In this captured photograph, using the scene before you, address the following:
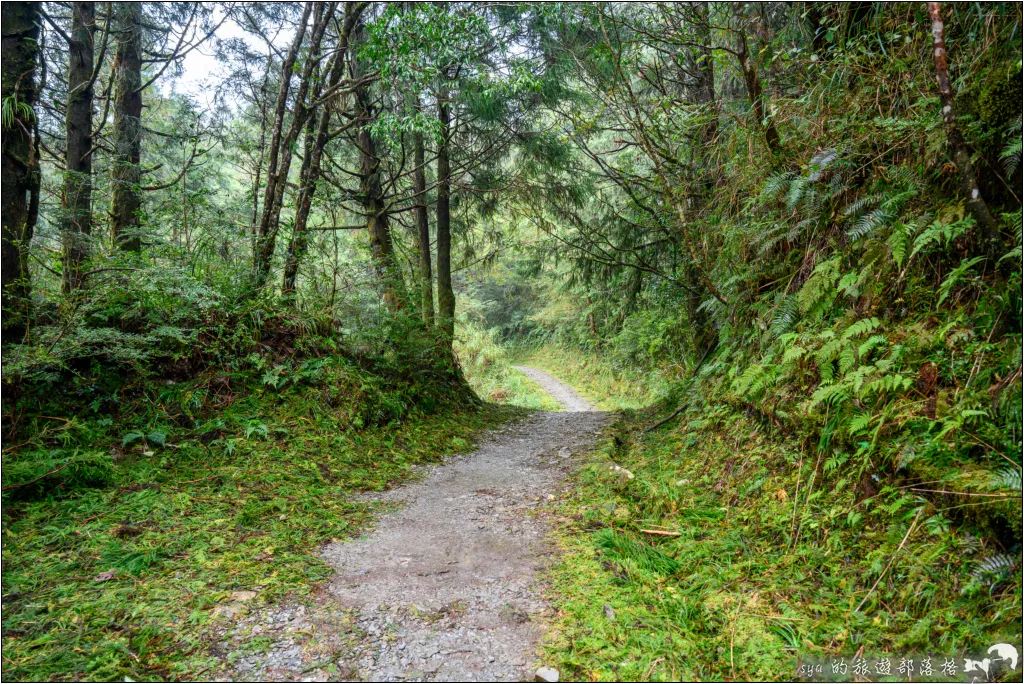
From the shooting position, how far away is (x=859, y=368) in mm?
3744

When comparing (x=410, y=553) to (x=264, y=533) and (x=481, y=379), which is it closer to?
(x=264, y=533)

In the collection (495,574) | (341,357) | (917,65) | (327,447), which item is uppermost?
(917,65)

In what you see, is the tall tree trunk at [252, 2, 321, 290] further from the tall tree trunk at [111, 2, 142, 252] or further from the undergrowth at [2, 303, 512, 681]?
the tall tree trunk at [111, 2, 142, 252]

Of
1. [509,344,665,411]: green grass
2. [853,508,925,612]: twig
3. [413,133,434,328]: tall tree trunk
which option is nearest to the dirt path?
[853,508,925,612]: twig

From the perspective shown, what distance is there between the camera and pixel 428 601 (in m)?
3.36

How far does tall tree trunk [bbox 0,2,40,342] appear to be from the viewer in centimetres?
488

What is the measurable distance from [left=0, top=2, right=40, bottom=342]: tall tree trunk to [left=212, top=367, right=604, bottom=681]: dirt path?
385cm

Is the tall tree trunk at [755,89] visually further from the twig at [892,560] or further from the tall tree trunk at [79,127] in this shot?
the tall tree trunk at [79,127]

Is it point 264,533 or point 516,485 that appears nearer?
point 264,533

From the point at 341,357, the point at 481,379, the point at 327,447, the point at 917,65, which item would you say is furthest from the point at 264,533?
the point at 481,379

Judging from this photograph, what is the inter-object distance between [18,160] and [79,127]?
3.51 meters

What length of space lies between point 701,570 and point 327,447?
14.2ft

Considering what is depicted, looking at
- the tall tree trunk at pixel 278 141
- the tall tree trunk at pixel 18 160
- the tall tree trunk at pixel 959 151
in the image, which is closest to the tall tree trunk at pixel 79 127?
the tall tree trunk at pixel 18 160

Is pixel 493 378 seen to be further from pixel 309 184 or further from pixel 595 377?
pixel 309 184
